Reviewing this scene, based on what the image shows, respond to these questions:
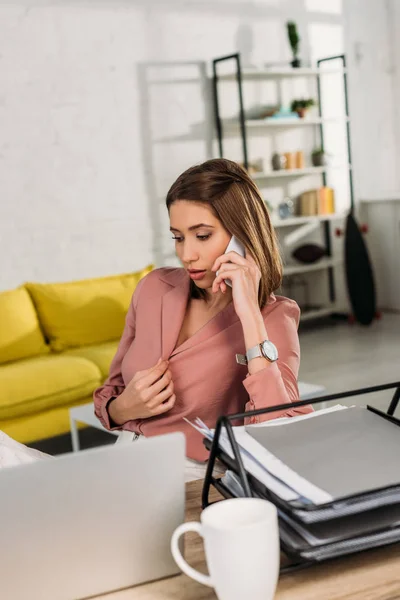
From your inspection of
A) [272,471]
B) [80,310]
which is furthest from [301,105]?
[272,471]

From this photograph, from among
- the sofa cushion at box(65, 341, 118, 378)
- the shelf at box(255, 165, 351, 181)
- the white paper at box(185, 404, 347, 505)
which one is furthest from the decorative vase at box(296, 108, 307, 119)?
the white paper at box(185, 404, 347, 505)

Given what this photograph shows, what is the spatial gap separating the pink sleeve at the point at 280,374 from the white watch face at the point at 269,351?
1 centimetres

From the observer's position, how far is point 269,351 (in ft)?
4.65

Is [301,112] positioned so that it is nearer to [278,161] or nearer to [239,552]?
[278,161]

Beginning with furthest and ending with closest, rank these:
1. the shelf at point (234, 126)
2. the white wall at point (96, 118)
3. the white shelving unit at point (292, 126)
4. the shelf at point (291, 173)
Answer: the shelf at point (291, 173) → the white shelving unit at point (292, 126) → the shelf at point (234, 126) → the white wall at point (96, 118)

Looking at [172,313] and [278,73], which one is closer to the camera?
[172,313]

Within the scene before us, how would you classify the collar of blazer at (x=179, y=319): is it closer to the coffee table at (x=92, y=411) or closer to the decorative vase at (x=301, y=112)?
the coffee table at (x=92, y=411)

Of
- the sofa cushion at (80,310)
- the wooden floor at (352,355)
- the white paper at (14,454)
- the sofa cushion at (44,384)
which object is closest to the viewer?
the white paper at (14,454)

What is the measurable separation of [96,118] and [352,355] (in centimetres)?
231

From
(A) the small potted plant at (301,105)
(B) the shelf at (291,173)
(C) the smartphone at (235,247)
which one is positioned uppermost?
(A) the small potted plant at (301,105)

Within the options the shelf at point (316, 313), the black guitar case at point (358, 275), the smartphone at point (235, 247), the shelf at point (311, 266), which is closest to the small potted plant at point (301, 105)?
the black guitar case at point (358, 275)

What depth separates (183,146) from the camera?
19.3 ft

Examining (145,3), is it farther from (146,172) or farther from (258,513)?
(258,513)

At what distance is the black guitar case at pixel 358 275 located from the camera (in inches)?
248
